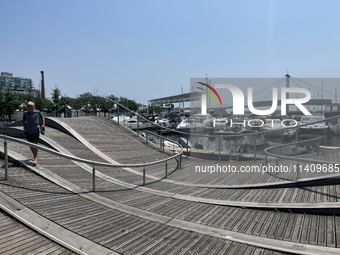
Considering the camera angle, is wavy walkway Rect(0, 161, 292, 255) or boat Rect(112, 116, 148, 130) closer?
wavy walkway Rect(0, 161, 292, 255)

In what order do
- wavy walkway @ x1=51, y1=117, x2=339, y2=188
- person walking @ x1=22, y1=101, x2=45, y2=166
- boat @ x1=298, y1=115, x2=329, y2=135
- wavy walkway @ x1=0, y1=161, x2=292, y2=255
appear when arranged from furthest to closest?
boat @ x1=298, y1=115, x2=329, y2=135, person walking @ x1=22, y1=101, x2=45, y2=166, wavy walkway @ x1=51, y1=117, x2=339, y2=188, wavy walkway @ x1=0, y1=161, x2=292, y2=255

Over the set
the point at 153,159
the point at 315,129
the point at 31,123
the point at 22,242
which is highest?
the point at 31,123

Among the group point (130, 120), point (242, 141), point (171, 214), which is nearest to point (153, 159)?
point (242, 141)

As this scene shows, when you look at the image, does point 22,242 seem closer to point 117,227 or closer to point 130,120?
point 117,227

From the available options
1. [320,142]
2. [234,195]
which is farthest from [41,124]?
[320,142]

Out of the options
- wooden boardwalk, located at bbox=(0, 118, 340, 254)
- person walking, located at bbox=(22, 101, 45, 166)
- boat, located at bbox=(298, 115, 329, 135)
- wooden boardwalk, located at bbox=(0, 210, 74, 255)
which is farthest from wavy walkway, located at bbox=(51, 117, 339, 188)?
wooden boardwalk, located at bbox=(0, 210, 74, 255)

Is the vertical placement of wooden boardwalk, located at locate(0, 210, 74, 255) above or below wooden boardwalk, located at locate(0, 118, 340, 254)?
above

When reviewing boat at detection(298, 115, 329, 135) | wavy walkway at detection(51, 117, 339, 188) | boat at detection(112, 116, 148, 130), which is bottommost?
wavy walkway at detection(51, 117, 339, 188)

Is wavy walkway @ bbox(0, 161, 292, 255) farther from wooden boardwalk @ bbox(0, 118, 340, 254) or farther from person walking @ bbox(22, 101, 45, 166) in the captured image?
person walking @ bbox(22, 101, 45, 166)

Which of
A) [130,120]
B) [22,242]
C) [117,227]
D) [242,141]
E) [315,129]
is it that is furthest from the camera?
[130,120]

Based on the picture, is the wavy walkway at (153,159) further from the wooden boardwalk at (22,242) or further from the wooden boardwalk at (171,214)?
the wooden boardwalk at (22,242)

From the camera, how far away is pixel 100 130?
1341cm

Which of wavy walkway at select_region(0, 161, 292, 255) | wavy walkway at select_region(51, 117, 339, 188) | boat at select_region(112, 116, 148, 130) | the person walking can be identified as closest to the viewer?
wavy walkway at select_region(0, 161, 292, 255)

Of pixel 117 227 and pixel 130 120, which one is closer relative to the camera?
pixel 117 227
